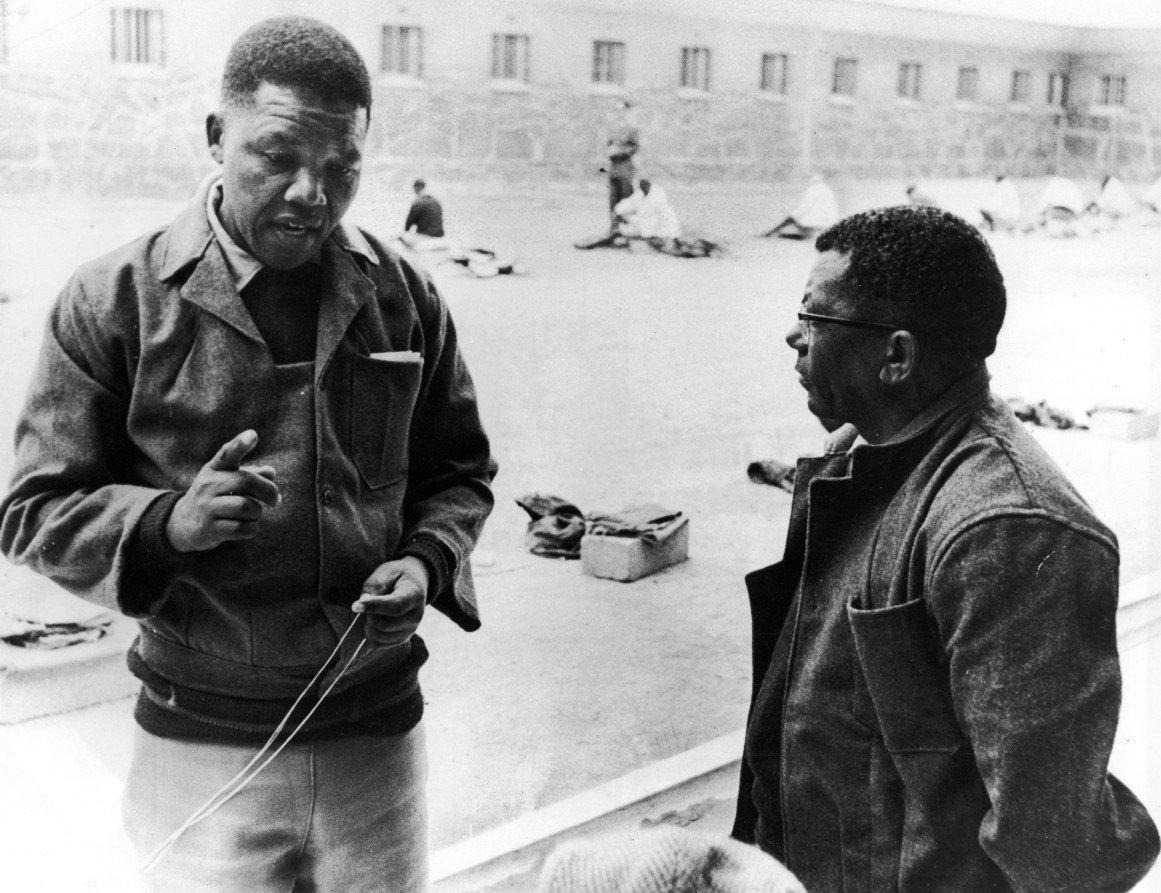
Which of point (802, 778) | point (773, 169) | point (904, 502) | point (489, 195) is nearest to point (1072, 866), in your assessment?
point (802, 778)

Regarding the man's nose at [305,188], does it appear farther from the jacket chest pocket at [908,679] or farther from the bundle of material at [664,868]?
the bundle of material at [664,868]

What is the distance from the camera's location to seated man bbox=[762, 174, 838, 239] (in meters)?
4.97

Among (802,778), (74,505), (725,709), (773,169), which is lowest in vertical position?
(725,709)

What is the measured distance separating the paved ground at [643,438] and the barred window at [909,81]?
39 cm

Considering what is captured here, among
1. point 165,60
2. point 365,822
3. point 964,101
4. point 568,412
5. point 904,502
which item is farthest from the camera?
point 568,412

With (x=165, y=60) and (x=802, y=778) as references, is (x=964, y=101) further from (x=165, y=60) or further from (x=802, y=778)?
(x=802, y=778)

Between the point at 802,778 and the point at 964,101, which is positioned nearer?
the point at 802,778

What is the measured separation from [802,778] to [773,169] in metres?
3.60

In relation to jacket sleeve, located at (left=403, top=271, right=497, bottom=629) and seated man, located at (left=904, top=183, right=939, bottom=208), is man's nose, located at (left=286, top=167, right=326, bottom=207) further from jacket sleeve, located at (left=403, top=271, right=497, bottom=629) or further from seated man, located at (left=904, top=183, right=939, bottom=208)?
seated man, located at (left=904, top=183, right=939, bottom=208)

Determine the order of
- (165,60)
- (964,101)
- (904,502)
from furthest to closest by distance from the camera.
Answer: (964,101), (165,60), (904,502)

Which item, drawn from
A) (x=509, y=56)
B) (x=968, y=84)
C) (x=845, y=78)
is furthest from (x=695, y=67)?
(x=968, y=84)

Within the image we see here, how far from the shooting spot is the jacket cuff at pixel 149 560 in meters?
1.65

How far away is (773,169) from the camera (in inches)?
193

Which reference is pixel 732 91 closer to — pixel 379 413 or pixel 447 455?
pixel 447 455
